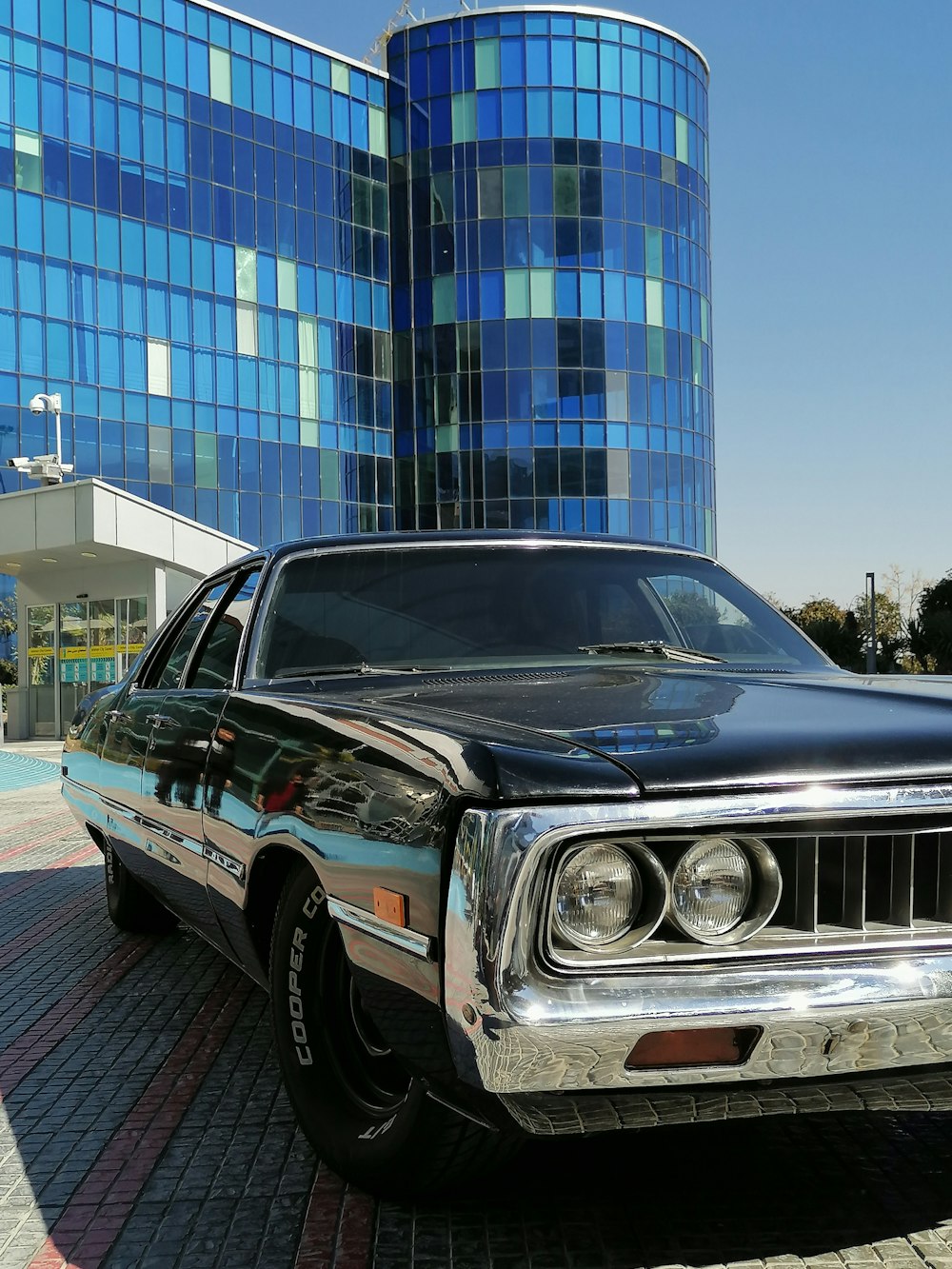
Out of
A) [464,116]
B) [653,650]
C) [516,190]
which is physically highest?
[464,116]

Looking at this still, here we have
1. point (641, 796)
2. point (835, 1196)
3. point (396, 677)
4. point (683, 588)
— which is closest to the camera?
point (641, 796)

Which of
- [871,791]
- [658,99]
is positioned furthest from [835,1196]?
[658,99]

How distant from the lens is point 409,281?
4750 cm

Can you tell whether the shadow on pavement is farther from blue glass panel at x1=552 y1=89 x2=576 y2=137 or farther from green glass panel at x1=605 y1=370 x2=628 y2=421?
blue glass panel at x1=552 y1=89 x2=576 y2=137

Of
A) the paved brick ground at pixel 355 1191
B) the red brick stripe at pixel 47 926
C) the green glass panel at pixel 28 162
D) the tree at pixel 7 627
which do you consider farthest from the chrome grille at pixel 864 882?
the tree at pixel 7 627

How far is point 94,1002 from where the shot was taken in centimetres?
512

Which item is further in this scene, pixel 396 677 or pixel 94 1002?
pixel 94 1002

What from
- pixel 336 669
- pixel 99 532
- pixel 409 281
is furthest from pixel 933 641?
pixel 336 669

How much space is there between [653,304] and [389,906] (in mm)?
46655

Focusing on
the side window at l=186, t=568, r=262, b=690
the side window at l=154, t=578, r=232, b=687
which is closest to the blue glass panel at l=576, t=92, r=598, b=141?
the side window at l=154, t=578, r=232, b=687

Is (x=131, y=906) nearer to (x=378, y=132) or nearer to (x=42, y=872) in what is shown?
(x=42, y=872)

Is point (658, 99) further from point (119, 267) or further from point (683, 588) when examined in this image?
point (683, 588)

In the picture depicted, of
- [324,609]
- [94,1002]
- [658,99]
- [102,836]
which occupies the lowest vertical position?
[94,1002]

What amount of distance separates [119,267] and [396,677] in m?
41.2
